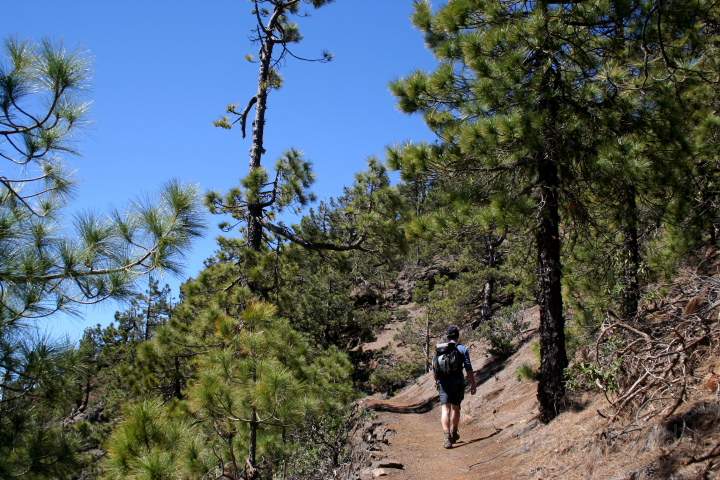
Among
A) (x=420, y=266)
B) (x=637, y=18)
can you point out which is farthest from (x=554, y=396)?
(x=420, y=266)

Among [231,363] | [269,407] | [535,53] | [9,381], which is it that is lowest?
[269,407]

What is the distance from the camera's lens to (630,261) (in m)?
7.64

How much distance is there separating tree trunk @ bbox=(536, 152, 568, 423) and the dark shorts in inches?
41.4

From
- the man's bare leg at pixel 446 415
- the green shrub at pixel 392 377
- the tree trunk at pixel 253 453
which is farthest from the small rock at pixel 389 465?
the green shrub at pixel 392 377

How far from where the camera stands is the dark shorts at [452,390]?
6.73 metres

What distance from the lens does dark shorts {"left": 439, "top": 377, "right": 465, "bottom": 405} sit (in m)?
6.73

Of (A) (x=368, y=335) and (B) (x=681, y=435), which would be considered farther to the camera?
(A) (x=368, y=335)

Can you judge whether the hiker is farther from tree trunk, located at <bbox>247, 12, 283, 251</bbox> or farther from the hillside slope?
tree trunk, located at <bbox>247, 12, 283, 251</bbox>

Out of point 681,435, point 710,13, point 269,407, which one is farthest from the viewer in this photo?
point 710,13

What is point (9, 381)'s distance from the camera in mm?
4867

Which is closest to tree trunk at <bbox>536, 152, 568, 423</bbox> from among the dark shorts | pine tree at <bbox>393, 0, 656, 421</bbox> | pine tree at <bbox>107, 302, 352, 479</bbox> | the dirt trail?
pine tree at <bbox>393, 0, 656, 421</bbox>

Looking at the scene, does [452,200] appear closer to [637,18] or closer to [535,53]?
[535,53]

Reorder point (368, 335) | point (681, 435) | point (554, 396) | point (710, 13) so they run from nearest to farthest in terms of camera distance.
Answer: point (681, 435) < point (554, 396) < point (710, 13) < point (368, 335)

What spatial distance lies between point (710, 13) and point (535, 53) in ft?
8.44
